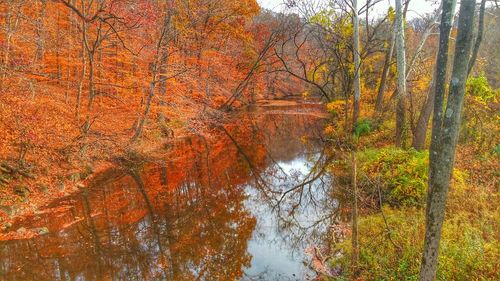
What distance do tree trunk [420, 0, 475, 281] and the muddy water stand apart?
11.5 ft

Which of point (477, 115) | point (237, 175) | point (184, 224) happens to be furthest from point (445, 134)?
point (237, 175)

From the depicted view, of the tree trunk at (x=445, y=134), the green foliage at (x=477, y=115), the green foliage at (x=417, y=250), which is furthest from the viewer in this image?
the green foliage at (x=477, y=115)

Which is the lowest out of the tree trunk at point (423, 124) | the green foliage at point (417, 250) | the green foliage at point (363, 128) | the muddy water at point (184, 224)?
the muddy water at point (184, 224)

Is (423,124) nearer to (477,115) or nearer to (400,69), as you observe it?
(477,115)

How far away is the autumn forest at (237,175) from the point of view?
228 inches

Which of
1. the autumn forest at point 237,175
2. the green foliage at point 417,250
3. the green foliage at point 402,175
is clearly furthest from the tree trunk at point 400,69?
the green foliage at point 417,250

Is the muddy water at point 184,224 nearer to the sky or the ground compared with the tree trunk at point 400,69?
nearer to the ground

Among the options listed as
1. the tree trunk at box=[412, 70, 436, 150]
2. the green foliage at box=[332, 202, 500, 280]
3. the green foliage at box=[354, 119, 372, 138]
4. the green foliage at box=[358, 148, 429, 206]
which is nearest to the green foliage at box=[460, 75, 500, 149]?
the tree trunk at box=[412, 70, 436, 150]

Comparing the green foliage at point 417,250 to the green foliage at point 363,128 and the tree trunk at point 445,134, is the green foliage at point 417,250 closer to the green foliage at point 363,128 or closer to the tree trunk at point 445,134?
the tree trunk at point 445,134

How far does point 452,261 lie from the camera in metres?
5.21

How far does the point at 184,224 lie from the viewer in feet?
30.8

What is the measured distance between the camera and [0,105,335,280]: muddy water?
7211mm

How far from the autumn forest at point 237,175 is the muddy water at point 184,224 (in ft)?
0.16

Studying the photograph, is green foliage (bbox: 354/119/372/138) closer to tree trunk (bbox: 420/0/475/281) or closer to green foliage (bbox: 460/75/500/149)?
green foliage (bbox: 460/75/500/149)
